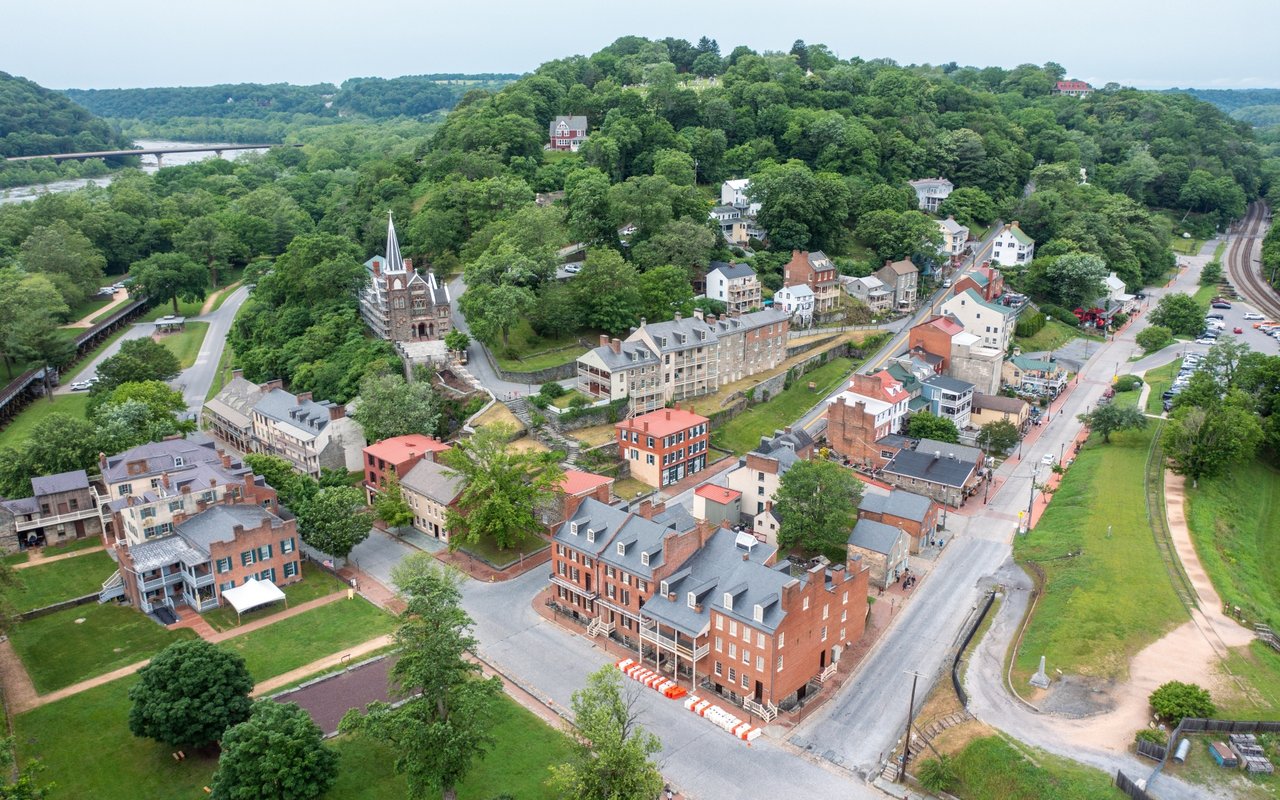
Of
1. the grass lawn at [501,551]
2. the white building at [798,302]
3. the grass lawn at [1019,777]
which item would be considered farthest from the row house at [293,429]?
the grass lawn at [1019,777]

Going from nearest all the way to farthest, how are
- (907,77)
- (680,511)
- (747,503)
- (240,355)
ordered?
(680,511) → (747,503) → (240,355) → (907,77)

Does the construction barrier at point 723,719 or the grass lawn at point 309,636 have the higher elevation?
the grass lawn at point 309,636

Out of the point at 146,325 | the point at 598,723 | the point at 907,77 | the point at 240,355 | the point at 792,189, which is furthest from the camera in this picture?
the point at 907,77

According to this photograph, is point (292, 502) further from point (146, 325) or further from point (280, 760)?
point (146, 325)

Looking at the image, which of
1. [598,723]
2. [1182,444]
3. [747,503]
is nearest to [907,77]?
[1182,444]

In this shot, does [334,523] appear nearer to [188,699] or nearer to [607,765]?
[188,699]

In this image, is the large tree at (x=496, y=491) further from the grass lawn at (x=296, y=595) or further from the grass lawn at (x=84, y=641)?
the grass lawn at (x=84, y=641)
